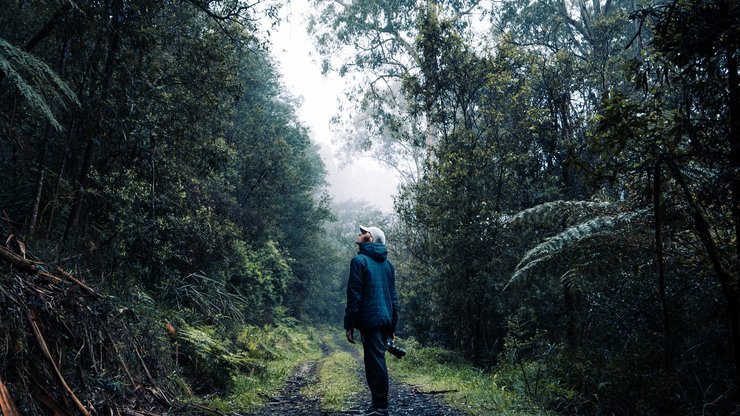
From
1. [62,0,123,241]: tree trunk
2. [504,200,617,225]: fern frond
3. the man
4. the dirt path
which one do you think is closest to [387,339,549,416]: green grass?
the dirt path

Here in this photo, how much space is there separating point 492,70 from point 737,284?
31.0 feet

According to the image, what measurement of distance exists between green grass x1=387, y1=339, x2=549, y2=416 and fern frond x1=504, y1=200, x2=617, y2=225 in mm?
2695

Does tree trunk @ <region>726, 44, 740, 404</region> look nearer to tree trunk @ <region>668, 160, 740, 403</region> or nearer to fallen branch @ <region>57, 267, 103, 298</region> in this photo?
tree trunk @ <region>668, 160, 740, 403</region>

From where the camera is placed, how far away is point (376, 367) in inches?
220

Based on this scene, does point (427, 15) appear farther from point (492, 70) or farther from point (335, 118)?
point (335, 118)

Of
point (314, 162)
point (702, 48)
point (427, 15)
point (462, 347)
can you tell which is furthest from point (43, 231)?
point (314, 162)

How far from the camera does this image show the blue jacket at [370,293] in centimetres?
559

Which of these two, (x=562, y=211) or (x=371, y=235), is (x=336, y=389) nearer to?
(x=371, y=235)

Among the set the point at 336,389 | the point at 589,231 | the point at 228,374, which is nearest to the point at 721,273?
the point at 589,231

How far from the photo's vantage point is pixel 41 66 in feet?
18.0

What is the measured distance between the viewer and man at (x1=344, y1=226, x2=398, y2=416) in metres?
5.57

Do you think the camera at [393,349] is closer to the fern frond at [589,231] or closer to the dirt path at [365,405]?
the dirt path at [365,405]

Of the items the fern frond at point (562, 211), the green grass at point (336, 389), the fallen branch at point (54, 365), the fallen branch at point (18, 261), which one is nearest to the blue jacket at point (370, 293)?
the green grass at point (336, 389)

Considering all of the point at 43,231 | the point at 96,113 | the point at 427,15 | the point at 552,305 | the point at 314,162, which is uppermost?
the point at 314,162
